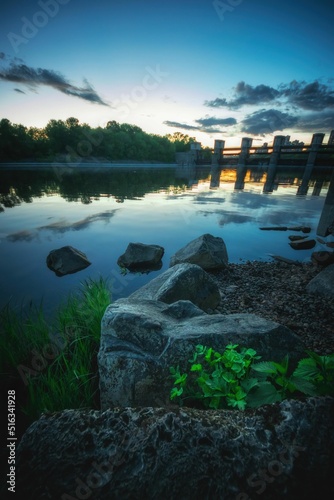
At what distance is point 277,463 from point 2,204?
1867 centimetres

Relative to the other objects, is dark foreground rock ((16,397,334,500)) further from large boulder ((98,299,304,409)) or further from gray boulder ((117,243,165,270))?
gray boulder ((117,243,165,270))

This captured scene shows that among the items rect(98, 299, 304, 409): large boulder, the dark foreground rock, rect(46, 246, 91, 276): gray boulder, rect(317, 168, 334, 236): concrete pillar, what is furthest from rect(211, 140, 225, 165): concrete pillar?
the dark foreground rock

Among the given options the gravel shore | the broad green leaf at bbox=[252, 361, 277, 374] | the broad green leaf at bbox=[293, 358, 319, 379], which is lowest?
the gravel shore

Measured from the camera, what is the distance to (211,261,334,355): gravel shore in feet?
12.6

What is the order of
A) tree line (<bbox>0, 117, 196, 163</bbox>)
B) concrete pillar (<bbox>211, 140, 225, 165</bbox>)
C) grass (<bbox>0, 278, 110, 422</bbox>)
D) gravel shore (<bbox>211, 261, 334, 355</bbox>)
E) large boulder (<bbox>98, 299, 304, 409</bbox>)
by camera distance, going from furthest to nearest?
tree line (<bbox>0, 117, 196, 163</bbox>), concrete pillar (<bbox>211, 140, 225, 165</bbox>), gravel shore (<bbox>211, 261, 334, 355</bbox>), grass (<bbox>0, 278, 110, 422</bbox>), large boulder (<bbox>98, 299, 304, 409</bbox>)

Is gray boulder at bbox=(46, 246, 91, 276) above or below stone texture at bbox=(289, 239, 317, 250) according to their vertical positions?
below

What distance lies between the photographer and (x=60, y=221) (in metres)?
11.8

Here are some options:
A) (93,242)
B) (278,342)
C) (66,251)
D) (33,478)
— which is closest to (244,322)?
(278,342)

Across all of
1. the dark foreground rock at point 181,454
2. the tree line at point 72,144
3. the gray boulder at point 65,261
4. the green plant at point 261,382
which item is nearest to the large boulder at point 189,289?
the green plant at point 261,382

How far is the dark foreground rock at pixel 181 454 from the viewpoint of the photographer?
965mm

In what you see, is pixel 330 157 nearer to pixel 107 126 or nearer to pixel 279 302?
pixel 279 302

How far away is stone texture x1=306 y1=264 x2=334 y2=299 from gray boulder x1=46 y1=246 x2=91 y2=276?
6519 millimetres

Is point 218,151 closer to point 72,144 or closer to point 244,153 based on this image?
point 244,153

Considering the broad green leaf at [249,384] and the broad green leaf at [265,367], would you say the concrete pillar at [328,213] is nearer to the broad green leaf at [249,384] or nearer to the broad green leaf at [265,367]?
the broad green leaf at [265,367]
